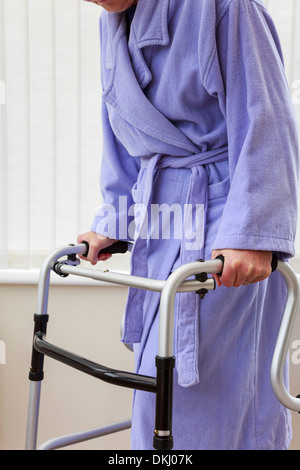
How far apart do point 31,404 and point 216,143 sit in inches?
26.8

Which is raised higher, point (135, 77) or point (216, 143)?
point (135, 77)

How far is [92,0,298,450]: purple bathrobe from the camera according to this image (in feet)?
2.80

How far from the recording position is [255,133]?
2.79 ft

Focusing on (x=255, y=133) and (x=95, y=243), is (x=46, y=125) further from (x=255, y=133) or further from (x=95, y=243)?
(x=255, y=133)

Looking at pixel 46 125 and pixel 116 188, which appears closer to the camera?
pixel 116 188

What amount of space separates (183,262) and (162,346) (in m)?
0.24

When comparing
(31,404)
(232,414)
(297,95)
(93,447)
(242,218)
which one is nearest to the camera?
(242,218)

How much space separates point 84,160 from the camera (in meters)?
1.67

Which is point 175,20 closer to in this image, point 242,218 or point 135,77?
point 135,77

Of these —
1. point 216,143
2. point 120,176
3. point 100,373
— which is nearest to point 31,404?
point 100,373

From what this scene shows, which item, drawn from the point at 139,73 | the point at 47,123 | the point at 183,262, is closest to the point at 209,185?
the point at 183,262

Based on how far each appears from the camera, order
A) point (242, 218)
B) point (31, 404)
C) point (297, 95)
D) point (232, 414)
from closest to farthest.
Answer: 1. point (242, 218)
2. point (232, 414)
3. point (31, 404)
4. point (297, 95)

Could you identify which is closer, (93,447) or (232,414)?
(232,414)
